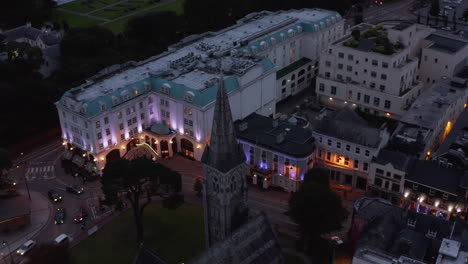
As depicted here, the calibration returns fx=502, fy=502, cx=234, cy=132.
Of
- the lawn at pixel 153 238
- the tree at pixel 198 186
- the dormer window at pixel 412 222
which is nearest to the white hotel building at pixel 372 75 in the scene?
the dormer window at pixel 412 222

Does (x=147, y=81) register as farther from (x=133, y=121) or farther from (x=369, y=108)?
(x=369, y=108)

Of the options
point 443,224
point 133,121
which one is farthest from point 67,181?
point 443,224

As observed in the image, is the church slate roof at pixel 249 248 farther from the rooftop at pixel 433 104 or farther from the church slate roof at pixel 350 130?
the rooftop at pixel 433 104

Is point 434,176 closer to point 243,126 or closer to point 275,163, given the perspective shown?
point 275,163

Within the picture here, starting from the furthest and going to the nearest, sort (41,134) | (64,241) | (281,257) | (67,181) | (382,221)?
(41,134), (67,181), (64,241), (382,221), (281,257)

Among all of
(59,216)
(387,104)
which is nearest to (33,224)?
(59,216)

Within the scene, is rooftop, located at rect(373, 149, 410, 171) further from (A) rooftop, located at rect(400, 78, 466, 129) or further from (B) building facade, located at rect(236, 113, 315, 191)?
(A) rooftop, located at rect(400, 78, 466, 129)
